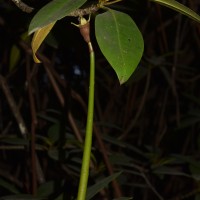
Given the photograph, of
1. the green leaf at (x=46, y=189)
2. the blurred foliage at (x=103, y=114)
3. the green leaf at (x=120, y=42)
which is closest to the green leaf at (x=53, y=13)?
the green leaf at (x=120, y=42)

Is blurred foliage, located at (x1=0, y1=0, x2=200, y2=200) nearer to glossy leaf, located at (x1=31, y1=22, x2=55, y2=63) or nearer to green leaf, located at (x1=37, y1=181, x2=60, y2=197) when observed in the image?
green leaf, located at (x1=37, y1=181, x2=60, y2=197)

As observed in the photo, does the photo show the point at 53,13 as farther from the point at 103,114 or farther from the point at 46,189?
the point at 103,114

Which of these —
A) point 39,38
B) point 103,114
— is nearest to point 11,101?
point 39,38

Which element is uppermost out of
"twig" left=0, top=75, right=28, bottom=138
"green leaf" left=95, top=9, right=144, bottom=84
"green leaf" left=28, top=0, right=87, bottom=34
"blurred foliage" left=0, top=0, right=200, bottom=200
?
"green leaf" left=28, top=0, right=87, bottom=34

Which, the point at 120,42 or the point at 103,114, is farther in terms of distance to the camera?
the point at 103,114

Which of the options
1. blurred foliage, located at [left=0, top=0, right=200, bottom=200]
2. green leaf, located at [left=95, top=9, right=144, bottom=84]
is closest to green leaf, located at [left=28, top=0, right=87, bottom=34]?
green leaf, located at [left=95, top=9, right=144, bottom=84]

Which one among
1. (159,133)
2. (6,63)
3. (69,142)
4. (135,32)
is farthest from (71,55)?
(135,32)
